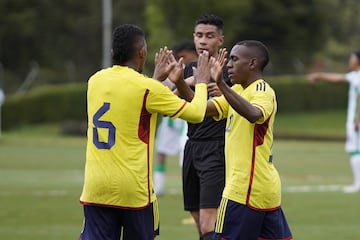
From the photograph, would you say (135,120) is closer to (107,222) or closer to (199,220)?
(107,222)

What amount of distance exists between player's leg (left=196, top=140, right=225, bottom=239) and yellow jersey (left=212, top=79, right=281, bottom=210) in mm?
1961

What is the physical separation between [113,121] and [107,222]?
34.3 inches

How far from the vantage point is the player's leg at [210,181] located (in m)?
11.2

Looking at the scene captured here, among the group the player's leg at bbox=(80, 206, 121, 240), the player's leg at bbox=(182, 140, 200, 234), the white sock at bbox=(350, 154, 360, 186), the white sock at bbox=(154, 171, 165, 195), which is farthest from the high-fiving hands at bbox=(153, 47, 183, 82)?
the white sock at bbox=(350, 154, 360, 186)

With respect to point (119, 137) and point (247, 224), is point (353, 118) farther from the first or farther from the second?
point (119, 137)

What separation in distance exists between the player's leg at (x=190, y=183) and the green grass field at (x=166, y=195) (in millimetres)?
1821

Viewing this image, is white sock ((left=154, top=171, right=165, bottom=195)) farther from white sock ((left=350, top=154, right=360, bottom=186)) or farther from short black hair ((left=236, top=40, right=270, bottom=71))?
short black hair ((left=236, top=40, right=270, bottom=71))

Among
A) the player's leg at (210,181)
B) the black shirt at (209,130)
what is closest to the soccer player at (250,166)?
the player's leg at (210,181)

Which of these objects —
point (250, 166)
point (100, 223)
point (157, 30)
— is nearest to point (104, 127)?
point (100, 223)

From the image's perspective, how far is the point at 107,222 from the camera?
8.86 m

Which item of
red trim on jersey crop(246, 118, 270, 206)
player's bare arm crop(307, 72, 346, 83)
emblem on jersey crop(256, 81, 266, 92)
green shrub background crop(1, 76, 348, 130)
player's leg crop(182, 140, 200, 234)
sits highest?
emblem on jersey crop(256, 81, 266, 92)

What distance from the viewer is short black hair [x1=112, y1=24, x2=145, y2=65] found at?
8.74m

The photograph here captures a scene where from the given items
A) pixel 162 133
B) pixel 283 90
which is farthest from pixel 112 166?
pixel 283 90

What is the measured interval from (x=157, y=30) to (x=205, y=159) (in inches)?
1760
